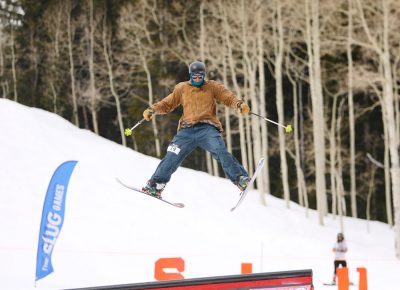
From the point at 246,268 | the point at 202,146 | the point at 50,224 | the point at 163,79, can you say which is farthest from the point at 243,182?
the point at 163,79

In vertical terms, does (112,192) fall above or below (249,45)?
below

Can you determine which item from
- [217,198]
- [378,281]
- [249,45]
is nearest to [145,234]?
[217,198]

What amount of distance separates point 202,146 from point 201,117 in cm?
37

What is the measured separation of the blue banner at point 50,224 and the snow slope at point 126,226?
909 millimetres

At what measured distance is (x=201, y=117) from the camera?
21.6 feet

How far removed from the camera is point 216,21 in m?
28.2

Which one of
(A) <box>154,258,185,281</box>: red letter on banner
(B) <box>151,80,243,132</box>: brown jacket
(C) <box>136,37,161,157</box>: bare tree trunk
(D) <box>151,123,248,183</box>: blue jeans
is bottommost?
(A) <box>154,258,185,281</box>: red letter on banner

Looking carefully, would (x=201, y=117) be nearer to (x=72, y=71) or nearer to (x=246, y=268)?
(x=246, y=268)

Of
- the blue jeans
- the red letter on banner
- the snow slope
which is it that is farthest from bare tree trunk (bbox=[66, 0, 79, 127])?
the blue jeans

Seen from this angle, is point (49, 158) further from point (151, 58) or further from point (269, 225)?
point (151, 58)

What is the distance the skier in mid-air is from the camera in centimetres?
654

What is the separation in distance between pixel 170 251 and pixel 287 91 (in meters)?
22.4

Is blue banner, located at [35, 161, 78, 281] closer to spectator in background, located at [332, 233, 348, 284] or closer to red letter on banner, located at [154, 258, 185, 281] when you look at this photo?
red letter on banner, located at [154, 258, 185, 281]

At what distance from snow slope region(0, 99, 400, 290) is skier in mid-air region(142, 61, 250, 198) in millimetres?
6318
